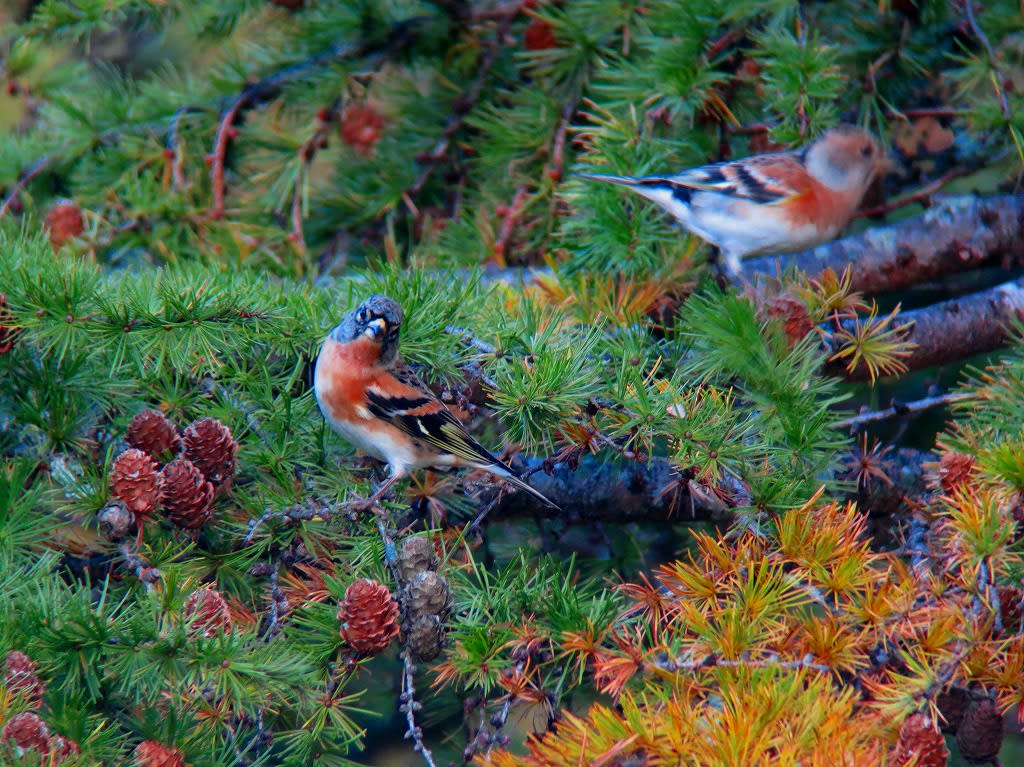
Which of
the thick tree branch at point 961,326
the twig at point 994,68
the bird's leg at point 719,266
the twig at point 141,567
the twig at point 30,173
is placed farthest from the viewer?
the twig at point 30,173

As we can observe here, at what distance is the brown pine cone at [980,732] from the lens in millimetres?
1846

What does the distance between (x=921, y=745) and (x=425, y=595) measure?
95 centimetres

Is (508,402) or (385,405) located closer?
(508,402)

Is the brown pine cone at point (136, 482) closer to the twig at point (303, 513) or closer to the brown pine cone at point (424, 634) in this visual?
the twig at point (303, 513)

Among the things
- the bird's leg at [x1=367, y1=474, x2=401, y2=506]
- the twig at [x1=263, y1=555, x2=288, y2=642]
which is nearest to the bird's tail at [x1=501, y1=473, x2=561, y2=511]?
the bird's leg at [x1=367, y1=474, x2=401, y2=506]

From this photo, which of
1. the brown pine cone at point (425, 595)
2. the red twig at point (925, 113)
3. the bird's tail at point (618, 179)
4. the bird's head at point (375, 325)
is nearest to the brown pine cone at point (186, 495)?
the brown pine cone at point (425, 595)

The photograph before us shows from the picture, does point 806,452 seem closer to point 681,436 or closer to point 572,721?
point 681,436

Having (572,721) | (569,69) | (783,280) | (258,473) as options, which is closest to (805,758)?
(572,721)

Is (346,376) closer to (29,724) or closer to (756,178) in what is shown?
(29,724)

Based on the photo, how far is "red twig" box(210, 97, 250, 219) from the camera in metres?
3.67

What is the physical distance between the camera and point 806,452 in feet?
7.34

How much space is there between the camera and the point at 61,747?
1685 millimetres

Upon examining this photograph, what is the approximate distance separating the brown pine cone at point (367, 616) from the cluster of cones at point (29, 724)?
0.52 meters

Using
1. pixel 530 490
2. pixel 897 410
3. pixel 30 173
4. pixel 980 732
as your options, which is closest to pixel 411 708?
pixel 530 490
